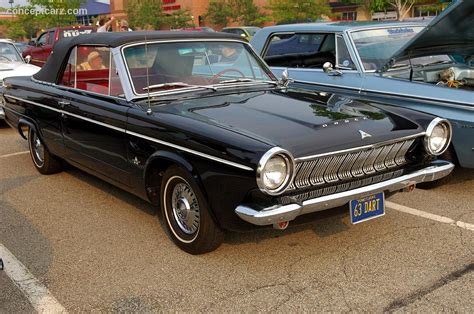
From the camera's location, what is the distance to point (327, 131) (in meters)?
3.66

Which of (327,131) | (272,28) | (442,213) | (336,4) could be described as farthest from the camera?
(336,4)

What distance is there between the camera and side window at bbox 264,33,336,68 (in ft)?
21.7

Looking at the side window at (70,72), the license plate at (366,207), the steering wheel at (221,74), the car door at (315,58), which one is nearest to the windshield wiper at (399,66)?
the car door at (315,58)

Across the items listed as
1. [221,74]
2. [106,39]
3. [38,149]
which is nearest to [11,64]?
[38,149]

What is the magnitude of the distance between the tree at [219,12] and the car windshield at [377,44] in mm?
43236

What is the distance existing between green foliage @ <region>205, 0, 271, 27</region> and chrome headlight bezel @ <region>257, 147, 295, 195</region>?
4419 cm

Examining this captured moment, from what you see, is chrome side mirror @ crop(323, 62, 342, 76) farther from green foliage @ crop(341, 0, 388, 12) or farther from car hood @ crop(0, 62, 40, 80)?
green foliage @ crop(341, 0, 388, 12)

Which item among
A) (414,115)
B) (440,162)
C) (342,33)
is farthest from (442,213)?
(342,33)

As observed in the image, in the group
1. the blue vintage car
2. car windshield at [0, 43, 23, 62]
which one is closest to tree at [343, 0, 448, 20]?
car windshield at [0, 43, 23, 62]

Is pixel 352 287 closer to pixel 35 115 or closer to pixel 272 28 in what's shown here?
pixel 35 115

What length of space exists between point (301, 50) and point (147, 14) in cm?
4749

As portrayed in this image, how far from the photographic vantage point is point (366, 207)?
12.3 feet

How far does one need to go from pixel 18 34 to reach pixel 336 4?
33945 millimetres

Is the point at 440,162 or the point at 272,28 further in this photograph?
the point at 272,28
